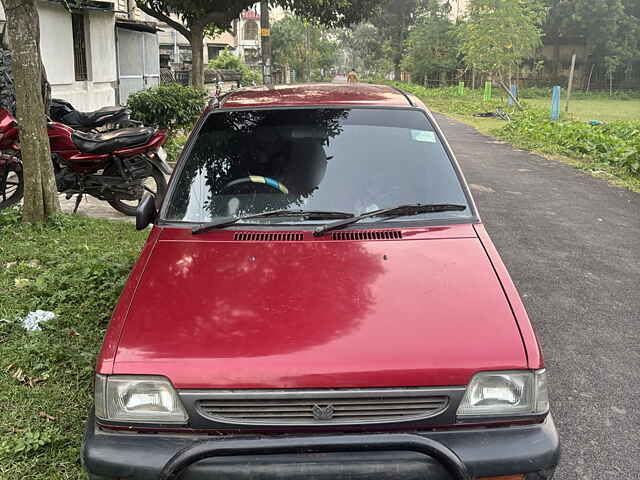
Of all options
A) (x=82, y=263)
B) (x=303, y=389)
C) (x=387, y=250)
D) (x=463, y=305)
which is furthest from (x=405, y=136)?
(x=82, y=263)

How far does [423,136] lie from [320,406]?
1.93 metres

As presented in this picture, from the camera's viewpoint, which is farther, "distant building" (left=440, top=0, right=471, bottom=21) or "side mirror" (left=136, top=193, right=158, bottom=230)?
"distant building" (left=440, top=0, right=471, bottom=21)

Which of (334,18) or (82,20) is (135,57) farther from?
(334,18)

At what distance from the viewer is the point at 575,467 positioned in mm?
3055

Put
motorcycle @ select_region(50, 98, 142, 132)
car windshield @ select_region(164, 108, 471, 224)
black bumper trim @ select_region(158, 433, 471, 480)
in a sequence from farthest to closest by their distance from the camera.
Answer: motorcycle @ select_region(50, 98, 142, 132) < car windshield @ select_region(164, 108, 471, 224) < black bumper trim @ select_region(158, 433, 471, 480)

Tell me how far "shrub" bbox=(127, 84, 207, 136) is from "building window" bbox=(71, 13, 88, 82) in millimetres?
3529

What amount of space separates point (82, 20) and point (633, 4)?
43931 millimetres

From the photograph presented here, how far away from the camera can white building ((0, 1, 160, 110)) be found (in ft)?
41.3

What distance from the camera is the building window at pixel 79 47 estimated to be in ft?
46.1

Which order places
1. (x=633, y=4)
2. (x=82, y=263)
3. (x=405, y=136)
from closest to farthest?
1. (x=405, y=136)
2. (x=82, y=263)
3. (x=633, y=4)

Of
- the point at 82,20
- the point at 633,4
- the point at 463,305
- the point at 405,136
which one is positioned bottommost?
the point at 463,305

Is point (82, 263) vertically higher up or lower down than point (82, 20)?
lower down

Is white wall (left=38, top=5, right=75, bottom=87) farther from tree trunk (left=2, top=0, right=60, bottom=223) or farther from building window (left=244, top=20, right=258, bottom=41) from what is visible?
building window (left=244, top=20, right=258, bottom=41)

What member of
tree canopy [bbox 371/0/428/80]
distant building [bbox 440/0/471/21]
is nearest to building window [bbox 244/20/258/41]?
tree canopy [bbox 371/0/428/80]
